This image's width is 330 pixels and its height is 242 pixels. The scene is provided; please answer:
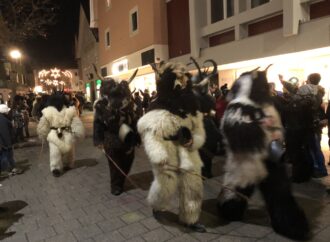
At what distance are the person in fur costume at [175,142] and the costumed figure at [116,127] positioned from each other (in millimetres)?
1698

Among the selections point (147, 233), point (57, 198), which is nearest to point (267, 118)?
point (147, 233)

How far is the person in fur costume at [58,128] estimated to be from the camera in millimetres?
7602

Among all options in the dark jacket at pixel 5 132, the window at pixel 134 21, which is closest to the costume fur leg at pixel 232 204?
the dark jacket at pixel 5 132

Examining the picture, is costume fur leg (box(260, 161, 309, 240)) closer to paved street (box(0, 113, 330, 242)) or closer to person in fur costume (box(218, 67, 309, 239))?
person in fur costume (box(218, 67, 309, 239))

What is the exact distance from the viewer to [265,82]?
4.14m

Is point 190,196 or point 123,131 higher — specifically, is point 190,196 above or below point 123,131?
below

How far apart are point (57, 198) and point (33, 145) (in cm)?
715

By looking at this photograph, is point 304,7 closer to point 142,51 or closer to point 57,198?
point 57,198

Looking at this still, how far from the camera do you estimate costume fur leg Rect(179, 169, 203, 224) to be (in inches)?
168

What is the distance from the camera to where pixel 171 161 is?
4.27 meters

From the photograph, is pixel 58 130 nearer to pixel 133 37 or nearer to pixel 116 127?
pixel 116 127

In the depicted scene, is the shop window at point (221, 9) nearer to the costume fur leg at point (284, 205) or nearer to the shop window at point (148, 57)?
the shop window at point (148, 57)

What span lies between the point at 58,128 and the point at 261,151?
4.94m

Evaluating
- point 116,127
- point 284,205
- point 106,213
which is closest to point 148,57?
point 116,127
